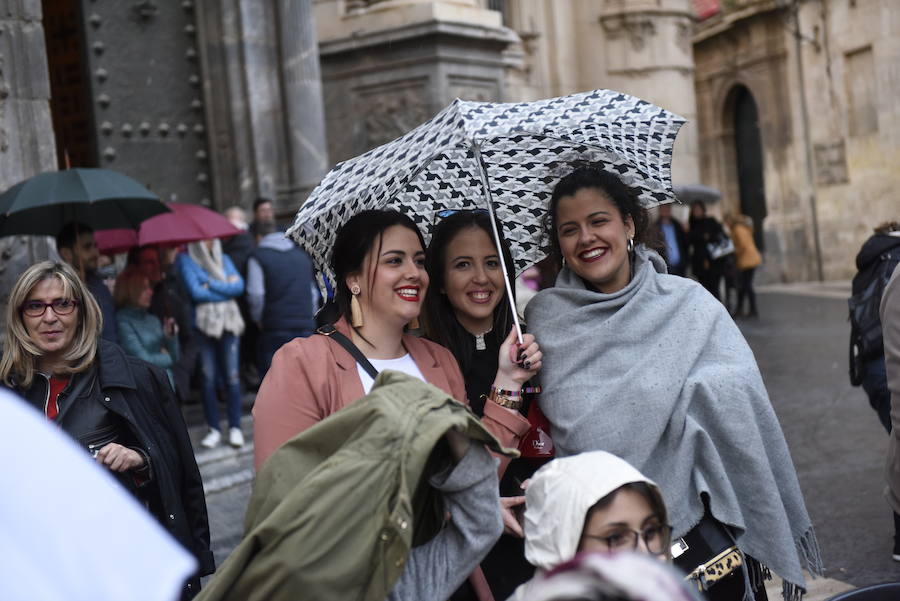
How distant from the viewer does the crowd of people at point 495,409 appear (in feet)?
7.97

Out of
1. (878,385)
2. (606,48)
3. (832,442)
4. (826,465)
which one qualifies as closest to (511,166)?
(878,385)

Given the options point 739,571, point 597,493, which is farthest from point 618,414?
point 597,493

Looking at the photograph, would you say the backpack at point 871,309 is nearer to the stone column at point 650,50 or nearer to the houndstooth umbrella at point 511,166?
the houndstooth umbrella at point 511,166

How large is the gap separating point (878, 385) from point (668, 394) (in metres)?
3.01

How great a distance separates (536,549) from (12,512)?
1367mm

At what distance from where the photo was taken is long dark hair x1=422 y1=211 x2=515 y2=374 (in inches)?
141

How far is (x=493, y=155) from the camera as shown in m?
3.77

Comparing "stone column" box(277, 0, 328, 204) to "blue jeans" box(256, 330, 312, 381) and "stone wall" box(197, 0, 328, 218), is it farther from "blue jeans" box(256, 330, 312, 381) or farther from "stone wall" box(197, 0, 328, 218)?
"blue jeans" box(256, 330, 312, 381)

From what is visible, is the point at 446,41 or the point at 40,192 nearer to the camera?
the point at 40,192

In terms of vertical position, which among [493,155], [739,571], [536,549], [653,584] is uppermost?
[493,155]

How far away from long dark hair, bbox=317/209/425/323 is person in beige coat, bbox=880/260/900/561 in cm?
169

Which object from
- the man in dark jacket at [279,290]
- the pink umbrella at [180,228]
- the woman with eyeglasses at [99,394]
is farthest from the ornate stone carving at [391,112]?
the woman with eyeglasses at [99,394]

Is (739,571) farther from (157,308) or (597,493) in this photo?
(157,308)

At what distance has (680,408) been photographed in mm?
3168
